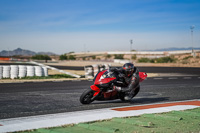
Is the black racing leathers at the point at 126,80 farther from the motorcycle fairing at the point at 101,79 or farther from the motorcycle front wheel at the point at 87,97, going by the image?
the motorcycle front wheel at the point at 87,97

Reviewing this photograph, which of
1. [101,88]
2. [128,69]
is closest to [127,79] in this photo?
[128,69]

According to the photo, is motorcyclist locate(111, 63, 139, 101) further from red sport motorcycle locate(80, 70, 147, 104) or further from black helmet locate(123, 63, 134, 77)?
red sport motorcycle locate(80, 70, 147, 104)

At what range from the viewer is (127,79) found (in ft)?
31.9

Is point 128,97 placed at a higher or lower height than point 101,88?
lower

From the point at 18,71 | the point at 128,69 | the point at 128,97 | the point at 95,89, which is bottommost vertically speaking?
the point at 128,97

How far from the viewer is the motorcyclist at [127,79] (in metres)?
9.52

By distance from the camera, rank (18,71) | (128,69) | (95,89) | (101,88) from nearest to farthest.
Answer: (95,89) → (101,88) → (128,69) → (18,71)

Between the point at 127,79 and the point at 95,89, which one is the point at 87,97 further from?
the point at 127,79

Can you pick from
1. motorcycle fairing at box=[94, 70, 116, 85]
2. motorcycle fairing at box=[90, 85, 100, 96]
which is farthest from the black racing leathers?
motorcycle fairing at box=[90, 85, 100, 96]

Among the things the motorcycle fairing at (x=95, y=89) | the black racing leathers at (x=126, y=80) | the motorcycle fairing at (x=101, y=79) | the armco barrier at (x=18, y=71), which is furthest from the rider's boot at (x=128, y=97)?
the armco barrier at (x=18, y=71)

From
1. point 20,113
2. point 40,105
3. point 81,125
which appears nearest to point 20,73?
point 40,105

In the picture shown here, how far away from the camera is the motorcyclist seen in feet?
31.2

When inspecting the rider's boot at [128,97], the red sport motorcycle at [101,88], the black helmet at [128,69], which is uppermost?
the black helmet at [128,69]

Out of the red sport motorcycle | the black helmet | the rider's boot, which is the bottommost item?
the rider's boot
